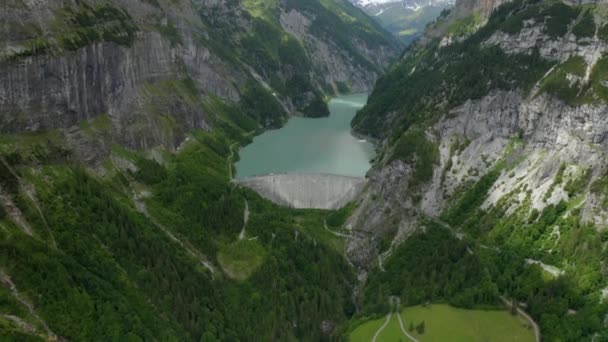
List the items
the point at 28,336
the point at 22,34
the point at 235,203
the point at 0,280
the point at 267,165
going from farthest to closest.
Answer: the point at 267,165, the point at 235,203, the point at 22,34, the point at 0,280, the point at 28,336

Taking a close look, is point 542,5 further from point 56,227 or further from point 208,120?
point 56,227

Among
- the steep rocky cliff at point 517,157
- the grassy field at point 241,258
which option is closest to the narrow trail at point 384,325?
the steep rocky cliff at point 517,157

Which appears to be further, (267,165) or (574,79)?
(267,165)

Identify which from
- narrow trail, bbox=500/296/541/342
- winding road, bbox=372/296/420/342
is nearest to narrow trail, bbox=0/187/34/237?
winding road, bbox=372/296/420/342

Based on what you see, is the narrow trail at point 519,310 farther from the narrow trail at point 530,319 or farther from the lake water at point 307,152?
the lake water at point 307,152

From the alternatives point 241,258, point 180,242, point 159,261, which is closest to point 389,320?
point 241,258

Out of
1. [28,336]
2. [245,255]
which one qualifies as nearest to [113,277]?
[28,336]
